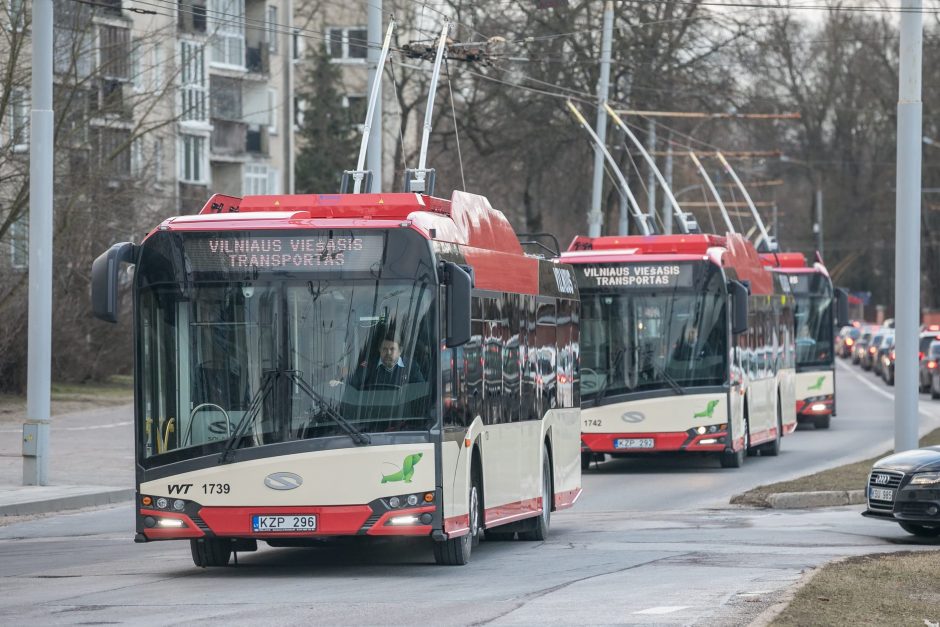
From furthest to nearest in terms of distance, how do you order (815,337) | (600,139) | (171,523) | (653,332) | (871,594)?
(600,139), (815,337), (653,332), (171,523), (871,594)

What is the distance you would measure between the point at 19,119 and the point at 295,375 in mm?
23291

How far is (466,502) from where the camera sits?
12758 millimetres

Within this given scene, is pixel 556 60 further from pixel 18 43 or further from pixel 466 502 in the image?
pixel 466 502

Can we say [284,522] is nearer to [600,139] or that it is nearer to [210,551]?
[210,551]

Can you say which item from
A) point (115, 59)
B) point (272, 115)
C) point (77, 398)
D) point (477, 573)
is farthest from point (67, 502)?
point (272, 115)

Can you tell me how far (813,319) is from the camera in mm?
35500

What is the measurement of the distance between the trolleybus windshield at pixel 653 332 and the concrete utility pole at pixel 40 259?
258 inches

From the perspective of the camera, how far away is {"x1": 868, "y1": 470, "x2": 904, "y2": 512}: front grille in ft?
49.2

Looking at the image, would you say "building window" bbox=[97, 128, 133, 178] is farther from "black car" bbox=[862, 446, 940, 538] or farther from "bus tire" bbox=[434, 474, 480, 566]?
"bus tire" bbox=[434, 474, 480, 566]

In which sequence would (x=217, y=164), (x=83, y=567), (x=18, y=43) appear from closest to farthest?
(x=83, y=567), (x=18, y=43), (x=217, y=164)

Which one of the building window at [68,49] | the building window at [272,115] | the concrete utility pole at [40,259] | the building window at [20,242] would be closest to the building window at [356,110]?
the building window at [272,115]

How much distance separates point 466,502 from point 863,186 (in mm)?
73717

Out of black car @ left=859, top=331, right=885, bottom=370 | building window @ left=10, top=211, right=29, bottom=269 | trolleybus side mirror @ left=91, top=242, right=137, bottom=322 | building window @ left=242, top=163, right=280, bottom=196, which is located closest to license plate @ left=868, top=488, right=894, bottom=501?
trolleybus side mirror @ left=91, top=242, right=137, bottom=322

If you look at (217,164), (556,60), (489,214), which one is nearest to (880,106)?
(217,164)
